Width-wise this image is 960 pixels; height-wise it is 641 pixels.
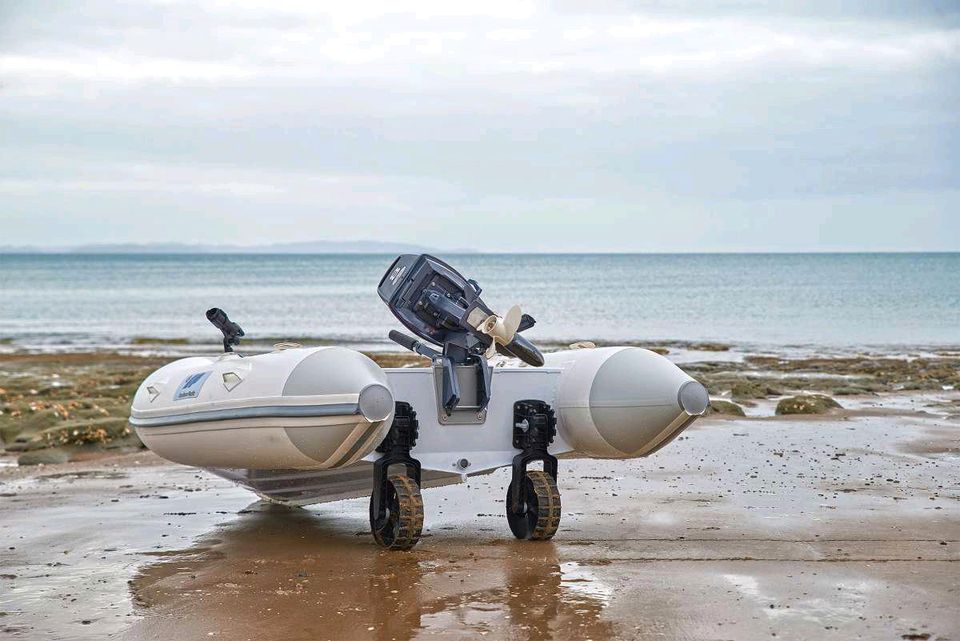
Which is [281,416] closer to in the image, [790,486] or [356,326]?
[790,486]

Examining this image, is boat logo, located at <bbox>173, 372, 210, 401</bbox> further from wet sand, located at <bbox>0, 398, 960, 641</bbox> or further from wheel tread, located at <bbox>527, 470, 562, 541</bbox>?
wheel tread, located at <bbox>527, 470, 562, 541</bbox>

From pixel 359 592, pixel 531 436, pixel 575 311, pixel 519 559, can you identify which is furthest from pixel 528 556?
pixel 575 311

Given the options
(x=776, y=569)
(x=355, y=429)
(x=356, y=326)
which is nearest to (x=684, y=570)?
(x=776, y=569)

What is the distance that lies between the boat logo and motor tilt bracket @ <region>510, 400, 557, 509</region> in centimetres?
238

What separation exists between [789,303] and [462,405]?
210ft

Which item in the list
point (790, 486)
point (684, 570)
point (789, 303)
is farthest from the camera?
point (789, 303)

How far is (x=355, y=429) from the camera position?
853 centimetres

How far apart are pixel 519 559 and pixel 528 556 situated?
107 millimetres

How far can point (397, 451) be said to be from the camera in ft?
30.2

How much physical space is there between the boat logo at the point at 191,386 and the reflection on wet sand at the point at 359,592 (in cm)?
112

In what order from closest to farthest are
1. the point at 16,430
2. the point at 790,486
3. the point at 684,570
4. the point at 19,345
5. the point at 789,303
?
the point at 684,570
the point at 790,486
the point at 16,430
the point at 19,345
the point at 789,303

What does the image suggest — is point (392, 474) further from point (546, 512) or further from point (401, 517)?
point (546, 512)

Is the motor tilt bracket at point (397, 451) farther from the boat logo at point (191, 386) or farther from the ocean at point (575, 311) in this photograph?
the ocean at point (575, 311)

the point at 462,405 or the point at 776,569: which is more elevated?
the point at 462,405
